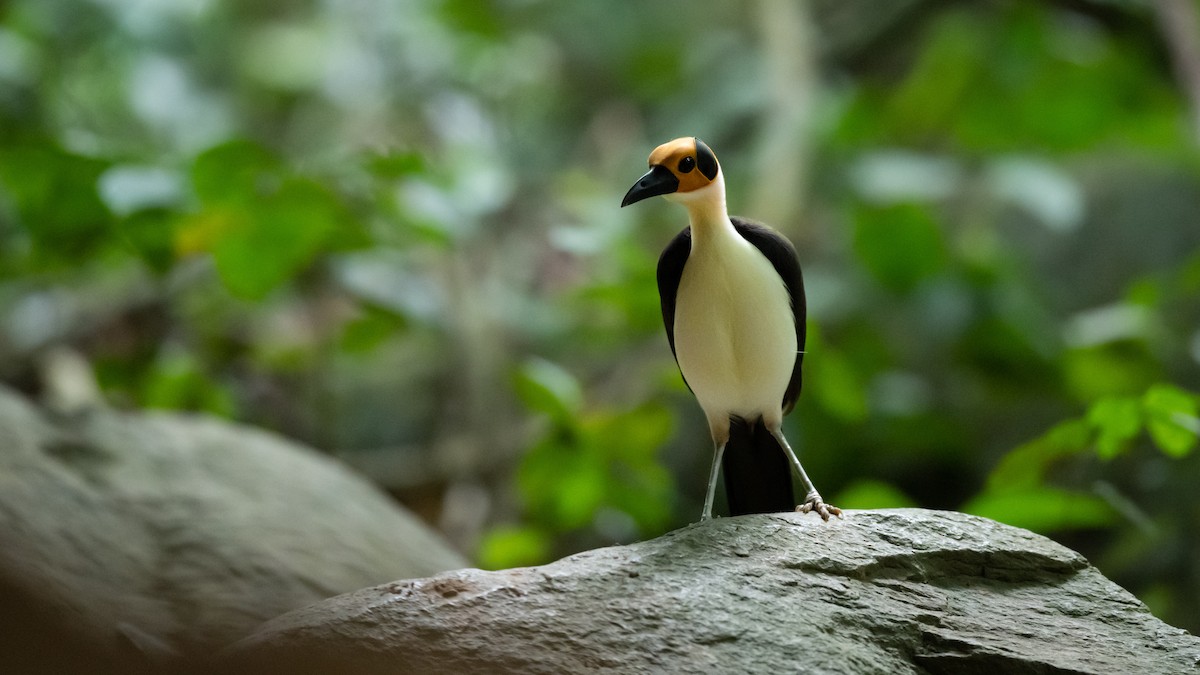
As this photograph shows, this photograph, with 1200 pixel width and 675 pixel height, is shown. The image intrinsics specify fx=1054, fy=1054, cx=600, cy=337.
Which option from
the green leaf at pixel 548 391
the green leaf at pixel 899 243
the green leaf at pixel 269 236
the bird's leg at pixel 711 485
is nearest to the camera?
the bird's leg at pixel 711 485

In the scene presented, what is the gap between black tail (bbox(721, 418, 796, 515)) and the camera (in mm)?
2684

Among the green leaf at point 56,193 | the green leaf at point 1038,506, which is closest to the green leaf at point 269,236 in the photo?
the green leaf at point 56,193

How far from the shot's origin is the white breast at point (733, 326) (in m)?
2.38

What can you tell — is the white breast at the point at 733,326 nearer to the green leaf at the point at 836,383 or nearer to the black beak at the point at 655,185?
the black beak at the point at 655,185

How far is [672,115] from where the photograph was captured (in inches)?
277

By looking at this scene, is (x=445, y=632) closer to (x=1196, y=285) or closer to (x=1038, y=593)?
(x=1038, y=593)

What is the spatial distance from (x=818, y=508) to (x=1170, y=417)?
3.28 ft

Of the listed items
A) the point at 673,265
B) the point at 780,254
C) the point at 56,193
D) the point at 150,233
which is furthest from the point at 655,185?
the point at 56,193

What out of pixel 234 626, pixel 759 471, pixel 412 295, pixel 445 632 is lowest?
pixel 445 632

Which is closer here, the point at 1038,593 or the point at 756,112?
the point at 1038,593

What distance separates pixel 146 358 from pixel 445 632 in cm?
338

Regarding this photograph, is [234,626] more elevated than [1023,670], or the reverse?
[234,626]

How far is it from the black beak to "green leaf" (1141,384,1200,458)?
1.36 meters

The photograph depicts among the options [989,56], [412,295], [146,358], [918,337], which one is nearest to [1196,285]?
[918,337]
